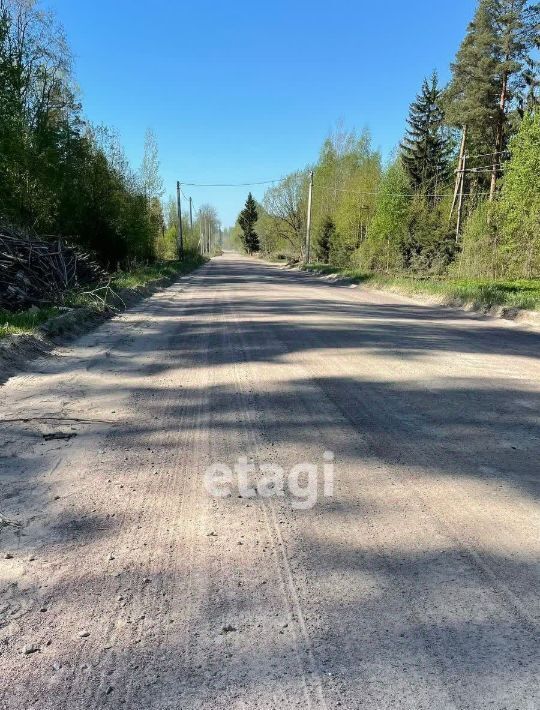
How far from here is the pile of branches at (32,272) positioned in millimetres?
10227

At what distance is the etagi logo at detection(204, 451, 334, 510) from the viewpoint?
3.12 meters

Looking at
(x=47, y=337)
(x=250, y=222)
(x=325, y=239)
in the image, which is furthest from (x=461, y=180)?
(x=250, y=222)

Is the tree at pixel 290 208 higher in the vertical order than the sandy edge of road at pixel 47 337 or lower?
higher

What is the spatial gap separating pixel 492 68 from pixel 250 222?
7014 centimetres

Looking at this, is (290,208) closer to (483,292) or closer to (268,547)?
(483,292)

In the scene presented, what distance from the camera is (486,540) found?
→ 2.68 metres

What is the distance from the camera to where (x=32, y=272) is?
441 inches

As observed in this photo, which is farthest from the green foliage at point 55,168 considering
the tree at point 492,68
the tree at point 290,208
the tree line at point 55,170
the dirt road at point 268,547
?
the tree at point 290,208

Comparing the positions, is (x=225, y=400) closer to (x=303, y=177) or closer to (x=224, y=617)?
(x=224, y=617)

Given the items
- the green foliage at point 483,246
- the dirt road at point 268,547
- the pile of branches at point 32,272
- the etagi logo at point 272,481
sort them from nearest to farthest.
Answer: the dirt road at point 268,547 → the etagi logo at point 272,481 → the pile of branches at point 32,272 → the green foliage at point 483,246

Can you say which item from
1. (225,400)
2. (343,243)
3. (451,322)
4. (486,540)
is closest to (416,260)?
(343,243)

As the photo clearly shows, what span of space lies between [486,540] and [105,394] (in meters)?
3.97

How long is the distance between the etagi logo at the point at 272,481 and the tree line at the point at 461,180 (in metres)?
16.9

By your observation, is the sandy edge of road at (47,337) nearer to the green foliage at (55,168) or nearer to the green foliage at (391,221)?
the green foliage at (55,168)
